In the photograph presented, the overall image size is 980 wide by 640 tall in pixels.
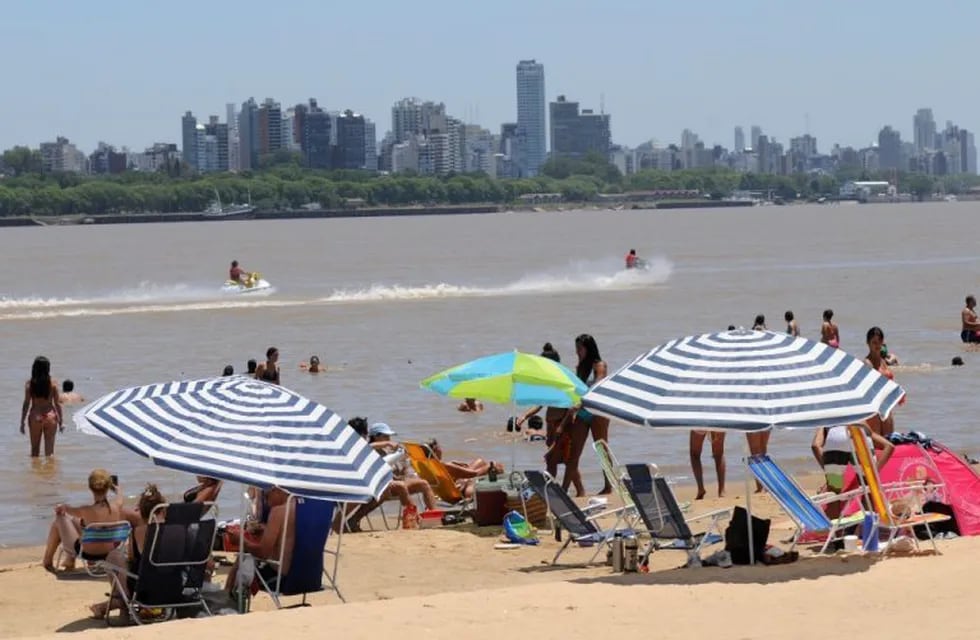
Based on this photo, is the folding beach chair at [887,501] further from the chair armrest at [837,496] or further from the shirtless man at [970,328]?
the shirtless man at [970,328]

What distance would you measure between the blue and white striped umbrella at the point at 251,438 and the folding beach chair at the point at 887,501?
118 inches

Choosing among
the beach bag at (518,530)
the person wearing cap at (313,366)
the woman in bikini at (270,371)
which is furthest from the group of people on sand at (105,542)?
the person wearing cap at (313,366)

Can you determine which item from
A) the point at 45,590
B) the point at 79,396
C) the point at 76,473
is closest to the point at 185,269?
the point at 79,396

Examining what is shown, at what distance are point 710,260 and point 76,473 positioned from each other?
64.4m

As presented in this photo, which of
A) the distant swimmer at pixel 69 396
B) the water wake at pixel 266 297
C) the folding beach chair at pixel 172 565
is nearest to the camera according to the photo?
the folding beach chair at pixel 172 565

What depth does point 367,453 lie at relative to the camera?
33.1ft

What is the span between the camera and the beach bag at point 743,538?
11.1 metres

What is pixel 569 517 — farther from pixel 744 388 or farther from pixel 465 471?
pixel 465 471

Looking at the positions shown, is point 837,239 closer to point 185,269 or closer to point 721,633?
point 185,269

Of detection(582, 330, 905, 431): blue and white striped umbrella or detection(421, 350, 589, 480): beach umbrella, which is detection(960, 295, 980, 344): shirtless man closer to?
detection(421, 350, 589, 480): beach umbrella

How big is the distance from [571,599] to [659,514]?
148 cm

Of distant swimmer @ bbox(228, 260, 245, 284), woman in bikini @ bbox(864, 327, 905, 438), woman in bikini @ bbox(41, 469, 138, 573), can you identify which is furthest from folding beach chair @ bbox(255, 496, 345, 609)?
distant swimmer @ bbox(228, 260, 245, 284)

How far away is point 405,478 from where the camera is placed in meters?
14.0

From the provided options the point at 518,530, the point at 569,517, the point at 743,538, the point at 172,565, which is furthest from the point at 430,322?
the point at 172,565
